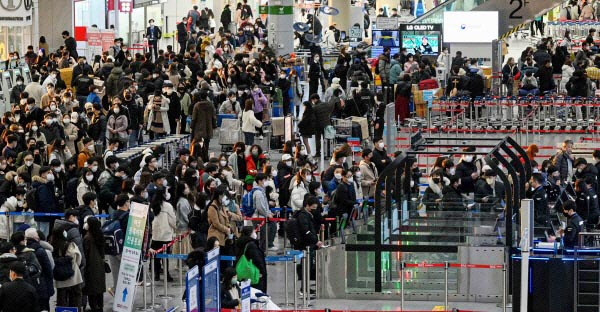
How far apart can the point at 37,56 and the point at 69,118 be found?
40.1 ft

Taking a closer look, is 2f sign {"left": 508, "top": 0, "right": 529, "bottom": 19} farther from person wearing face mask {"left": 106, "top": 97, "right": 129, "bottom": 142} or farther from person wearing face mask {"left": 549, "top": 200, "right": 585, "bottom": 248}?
person wearing face mask {"left": 549, "top": 200, "right": 585, "bottom": 248}

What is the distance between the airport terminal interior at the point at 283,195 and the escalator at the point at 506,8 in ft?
40.1

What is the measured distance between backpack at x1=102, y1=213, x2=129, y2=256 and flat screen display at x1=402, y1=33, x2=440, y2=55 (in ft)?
76.8

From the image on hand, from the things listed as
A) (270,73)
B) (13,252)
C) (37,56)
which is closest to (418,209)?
(13,252)

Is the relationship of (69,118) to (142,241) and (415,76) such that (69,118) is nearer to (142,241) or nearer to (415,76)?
(142,241)

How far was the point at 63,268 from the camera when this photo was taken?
15336 millimetres

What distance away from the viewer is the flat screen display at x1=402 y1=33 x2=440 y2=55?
39.1 m

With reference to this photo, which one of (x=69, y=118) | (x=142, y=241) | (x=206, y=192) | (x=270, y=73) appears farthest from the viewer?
(x=270, y=73)

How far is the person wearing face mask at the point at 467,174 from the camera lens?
20.7m

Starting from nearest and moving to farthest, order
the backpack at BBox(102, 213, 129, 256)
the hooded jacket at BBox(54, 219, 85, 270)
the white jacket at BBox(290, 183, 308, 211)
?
the hooded jacket at BBox(54, 219, 85, 270) < the backpack at BBox(102, 213, 129, 256) < the white jacket at BBox(290, 183, 308, 211)

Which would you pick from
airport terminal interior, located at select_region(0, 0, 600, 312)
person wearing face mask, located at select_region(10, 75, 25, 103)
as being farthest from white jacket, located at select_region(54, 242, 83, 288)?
person wearing face mask, located at select_region(10, 75, 25, 103)

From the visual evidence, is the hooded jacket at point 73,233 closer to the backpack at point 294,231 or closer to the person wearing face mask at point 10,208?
the backpack at point 294,231

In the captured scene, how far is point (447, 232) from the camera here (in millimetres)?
17984

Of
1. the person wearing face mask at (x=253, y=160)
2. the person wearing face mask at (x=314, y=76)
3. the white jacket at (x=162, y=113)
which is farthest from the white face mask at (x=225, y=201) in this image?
the person wearing face mask at (x=314, y=76)
